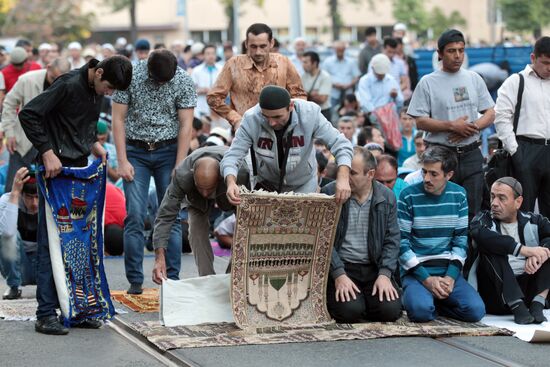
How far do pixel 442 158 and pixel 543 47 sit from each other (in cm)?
168

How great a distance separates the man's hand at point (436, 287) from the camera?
346 inches

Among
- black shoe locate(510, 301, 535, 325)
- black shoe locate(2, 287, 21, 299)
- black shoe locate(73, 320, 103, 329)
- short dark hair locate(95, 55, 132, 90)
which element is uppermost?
short dark hair locate(95, 55, 132, 90)

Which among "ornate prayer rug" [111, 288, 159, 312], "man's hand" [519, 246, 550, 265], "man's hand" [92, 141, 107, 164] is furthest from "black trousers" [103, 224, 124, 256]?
"man's hand" [519, 246, 550, 265]

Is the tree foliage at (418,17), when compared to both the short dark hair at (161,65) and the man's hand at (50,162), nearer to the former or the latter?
the short dark hair at (161,65)

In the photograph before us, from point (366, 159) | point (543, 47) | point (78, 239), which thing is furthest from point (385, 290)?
point (543, 47)

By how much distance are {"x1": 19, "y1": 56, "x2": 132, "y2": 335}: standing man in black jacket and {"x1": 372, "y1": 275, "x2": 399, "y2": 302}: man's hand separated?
7.39 feet

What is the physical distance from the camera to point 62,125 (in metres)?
8.23

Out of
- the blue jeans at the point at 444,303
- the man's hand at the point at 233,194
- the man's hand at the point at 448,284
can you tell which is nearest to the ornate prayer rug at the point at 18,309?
the man's hand at the point at 233,194

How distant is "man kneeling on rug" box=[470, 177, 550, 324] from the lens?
8914 millimetres

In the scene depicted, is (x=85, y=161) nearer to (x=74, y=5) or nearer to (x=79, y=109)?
(x=79, y=109)

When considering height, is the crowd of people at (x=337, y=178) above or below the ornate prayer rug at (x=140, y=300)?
above

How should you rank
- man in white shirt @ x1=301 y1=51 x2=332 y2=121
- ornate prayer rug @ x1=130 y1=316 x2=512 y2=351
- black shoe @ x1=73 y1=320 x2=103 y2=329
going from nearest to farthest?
ornate prayer rug @ x1=130 y1=316 x2=512 y2=351 → black shoe @ x1=73 y1=320 x2=103 y2=329 → man in white shirt @ x1=301 y1=51 x2=332 y2=121

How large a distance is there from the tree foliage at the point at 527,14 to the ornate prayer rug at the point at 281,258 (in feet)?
117

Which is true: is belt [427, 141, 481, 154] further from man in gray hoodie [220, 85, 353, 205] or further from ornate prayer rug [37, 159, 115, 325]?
ornate prayer rug [37, 159, 115, 325]
